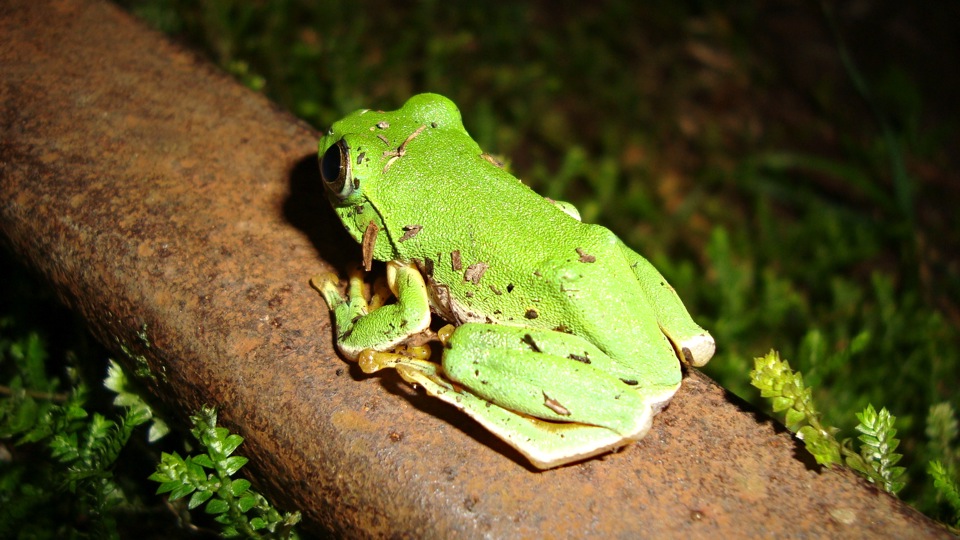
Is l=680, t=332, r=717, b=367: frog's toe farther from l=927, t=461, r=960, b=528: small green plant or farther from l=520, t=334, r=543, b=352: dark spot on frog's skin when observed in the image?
l=927, t=461, r=960, b=528: small green plant

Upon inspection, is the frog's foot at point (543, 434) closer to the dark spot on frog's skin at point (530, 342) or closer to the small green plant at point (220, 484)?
the dark spot on frog's skin at point (530, 342)

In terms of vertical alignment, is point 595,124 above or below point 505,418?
below

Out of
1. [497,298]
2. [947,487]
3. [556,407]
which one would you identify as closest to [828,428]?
[947,487]

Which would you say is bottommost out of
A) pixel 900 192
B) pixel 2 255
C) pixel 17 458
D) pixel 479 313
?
pixel 17 458

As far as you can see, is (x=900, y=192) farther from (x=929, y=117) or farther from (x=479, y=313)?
(x=479, y=313)

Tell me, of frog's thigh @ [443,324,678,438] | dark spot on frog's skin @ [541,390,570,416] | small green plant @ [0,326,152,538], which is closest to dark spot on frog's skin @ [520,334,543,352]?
frog's thigh @ [443,324,678,438]

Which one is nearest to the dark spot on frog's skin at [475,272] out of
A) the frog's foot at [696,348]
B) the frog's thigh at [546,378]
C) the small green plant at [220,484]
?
the frog's thigh at [546,378]

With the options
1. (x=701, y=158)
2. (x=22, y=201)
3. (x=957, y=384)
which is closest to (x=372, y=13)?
(x=701, y=158)

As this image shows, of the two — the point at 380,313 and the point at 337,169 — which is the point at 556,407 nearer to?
the point at 380,313
